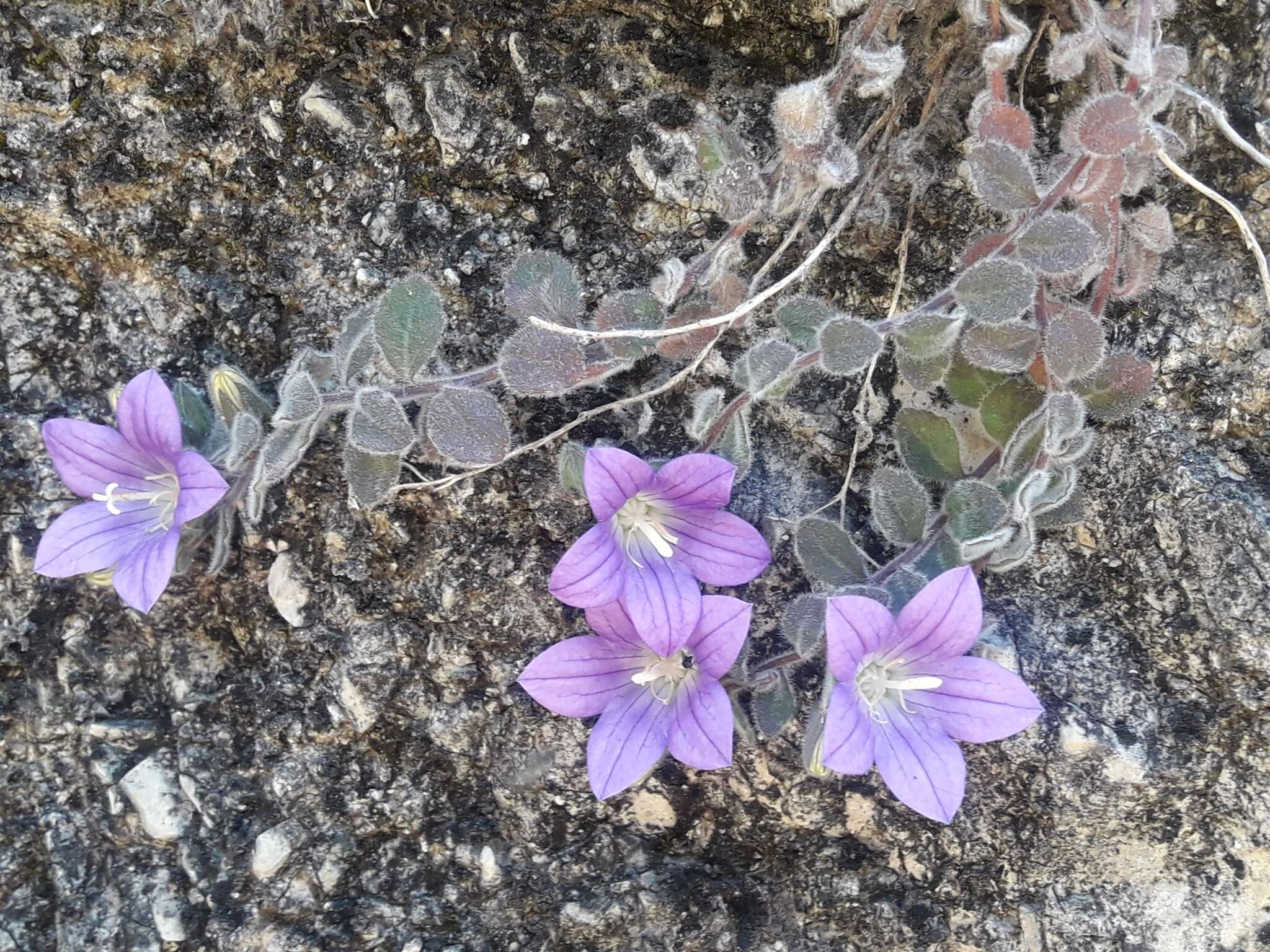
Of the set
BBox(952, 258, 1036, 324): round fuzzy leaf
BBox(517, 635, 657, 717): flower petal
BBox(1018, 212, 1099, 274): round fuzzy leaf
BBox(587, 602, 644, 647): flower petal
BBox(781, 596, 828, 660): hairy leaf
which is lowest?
BBox(517, 635, 657, 717): flower petal

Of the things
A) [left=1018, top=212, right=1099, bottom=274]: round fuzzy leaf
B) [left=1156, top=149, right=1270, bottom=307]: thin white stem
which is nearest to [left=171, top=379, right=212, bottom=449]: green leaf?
[left=1018, top=212, right=1099, bottom=274]: round fuzzy leaf

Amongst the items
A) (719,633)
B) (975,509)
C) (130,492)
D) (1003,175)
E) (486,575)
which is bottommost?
(486,575)

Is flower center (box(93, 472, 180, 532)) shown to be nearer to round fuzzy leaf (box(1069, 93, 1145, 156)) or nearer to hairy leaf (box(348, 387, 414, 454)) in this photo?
hairy leaf (box(348, 387, 414, 454))

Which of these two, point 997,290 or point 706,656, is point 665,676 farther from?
point 997,290

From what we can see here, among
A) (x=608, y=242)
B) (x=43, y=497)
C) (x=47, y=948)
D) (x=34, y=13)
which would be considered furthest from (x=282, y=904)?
(x=34, y=13)

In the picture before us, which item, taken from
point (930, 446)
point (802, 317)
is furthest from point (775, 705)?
point (802, 317)

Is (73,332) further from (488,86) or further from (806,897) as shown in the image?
(806,897)

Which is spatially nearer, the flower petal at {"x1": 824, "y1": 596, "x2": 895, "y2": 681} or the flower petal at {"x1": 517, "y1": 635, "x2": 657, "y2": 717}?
the flower petal at {"x1": 824, "y1": 596, "x2": 895, "y2": 681}
